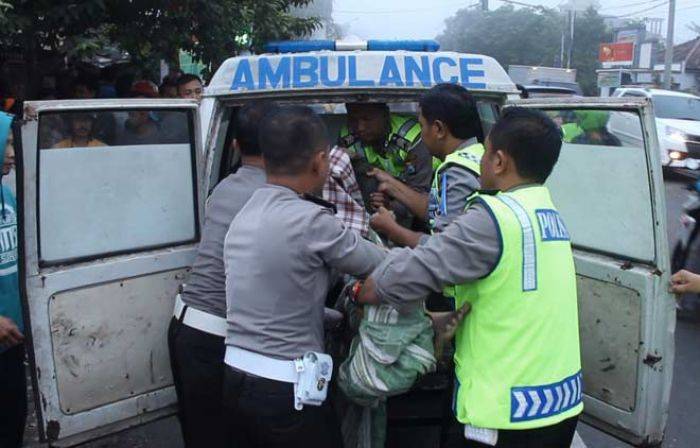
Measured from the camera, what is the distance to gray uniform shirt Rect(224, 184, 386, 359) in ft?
6.79

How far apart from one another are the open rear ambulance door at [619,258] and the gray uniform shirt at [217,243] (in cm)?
122

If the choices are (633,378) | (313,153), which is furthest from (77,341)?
(633,378)

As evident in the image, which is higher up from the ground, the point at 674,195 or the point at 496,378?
the point at 496,378

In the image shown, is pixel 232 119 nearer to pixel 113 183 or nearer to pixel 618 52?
pixel 113 183

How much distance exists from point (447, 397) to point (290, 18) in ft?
25.0

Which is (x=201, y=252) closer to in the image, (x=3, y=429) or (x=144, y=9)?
(x=3, y=429)

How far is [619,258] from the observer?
269 centimetres

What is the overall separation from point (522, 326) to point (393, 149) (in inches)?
79.1

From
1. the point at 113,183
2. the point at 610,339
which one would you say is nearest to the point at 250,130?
the point at 113,183

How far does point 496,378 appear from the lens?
1942mm

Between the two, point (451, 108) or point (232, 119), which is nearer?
point (451, 108)

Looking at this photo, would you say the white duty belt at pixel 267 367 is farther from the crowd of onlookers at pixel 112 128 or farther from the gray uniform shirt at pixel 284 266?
the crowd of onlookers at pixel 112 128

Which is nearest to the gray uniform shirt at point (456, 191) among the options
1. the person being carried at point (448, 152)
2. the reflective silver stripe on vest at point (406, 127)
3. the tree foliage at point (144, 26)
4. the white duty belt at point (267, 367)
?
the person being carried at point (448, 152)

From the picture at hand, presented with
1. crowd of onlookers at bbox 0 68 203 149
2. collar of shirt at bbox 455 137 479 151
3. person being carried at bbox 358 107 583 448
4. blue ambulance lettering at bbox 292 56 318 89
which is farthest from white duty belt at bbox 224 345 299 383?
blue ambulance lettering at bbox 292 56 318 89
